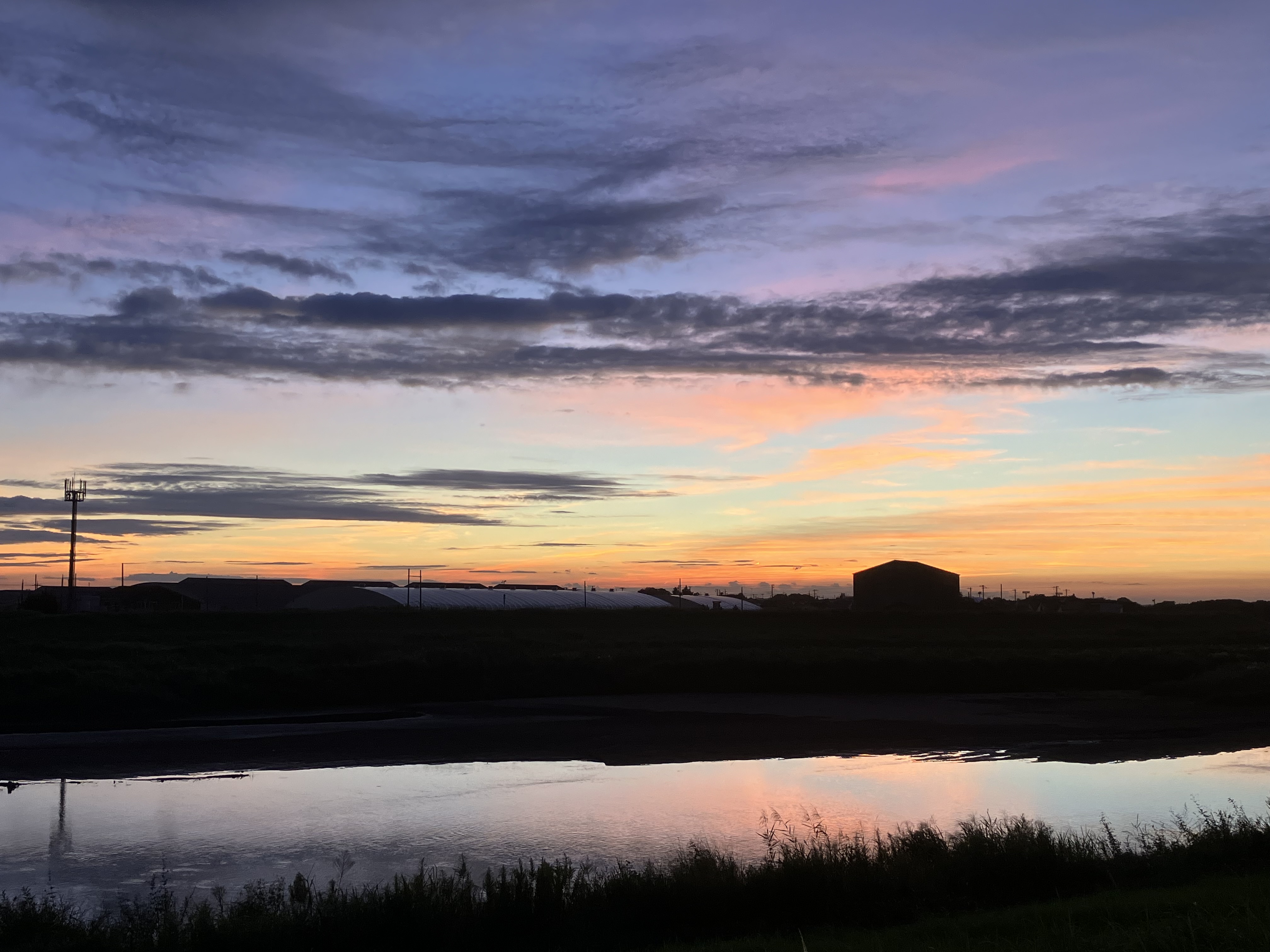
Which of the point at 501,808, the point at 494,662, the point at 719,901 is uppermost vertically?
the point at 494,662

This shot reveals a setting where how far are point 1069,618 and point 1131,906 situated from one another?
232 feet

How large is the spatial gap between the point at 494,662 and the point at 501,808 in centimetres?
2263

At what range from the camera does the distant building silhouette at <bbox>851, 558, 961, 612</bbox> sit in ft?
289

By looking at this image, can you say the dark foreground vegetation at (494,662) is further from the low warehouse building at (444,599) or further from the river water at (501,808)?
the river water at (501,808)

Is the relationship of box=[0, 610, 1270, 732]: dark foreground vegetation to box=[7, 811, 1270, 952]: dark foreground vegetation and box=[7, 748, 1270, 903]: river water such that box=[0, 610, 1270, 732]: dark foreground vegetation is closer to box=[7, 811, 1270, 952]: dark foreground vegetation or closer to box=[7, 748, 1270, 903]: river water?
box=[7, 748, 1270, 903]: river water

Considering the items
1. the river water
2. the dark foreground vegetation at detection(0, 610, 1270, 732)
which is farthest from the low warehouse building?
the river water

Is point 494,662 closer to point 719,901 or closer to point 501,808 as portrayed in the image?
point 501,808

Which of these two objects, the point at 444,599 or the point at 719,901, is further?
the point at 444,599

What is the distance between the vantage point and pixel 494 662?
42062mm

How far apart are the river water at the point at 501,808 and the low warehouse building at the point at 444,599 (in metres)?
50.1

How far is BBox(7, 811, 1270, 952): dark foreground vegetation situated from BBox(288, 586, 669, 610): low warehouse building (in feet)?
196

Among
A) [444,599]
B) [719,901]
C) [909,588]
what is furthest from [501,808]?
[909,588]

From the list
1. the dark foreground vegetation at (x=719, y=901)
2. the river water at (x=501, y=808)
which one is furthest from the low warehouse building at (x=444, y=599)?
the dark foreground vegetation at (x=719, y=901)

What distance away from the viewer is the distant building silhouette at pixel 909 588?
87938mm
